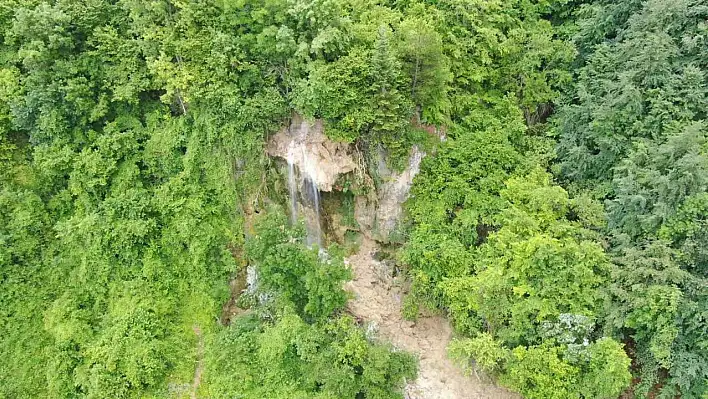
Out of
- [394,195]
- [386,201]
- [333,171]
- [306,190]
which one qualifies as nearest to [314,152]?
[333,171]

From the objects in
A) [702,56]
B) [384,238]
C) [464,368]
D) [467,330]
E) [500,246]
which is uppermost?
[702,56]

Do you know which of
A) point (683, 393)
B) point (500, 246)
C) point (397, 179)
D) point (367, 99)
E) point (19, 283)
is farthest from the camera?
point (19, 283)

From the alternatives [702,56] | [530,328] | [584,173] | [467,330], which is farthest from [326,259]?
[702,56]

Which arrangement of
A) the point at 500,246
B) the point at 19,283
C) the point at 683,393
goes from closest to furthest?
the point at 683,393, the point at 500,246, the point at 19,283

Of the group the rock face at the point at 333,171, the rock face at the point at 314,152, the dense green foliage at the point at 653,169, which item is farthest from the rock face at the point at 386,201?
the dense green foliage at the point at 653,169

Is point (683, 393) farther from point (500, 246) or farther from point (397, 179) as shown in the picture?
point (397, 179)

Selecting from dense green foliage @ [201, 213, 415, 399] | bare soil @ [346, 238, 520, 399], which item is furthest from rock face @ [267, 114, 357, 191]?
bare soil @ [346, 238, 520, 399]
